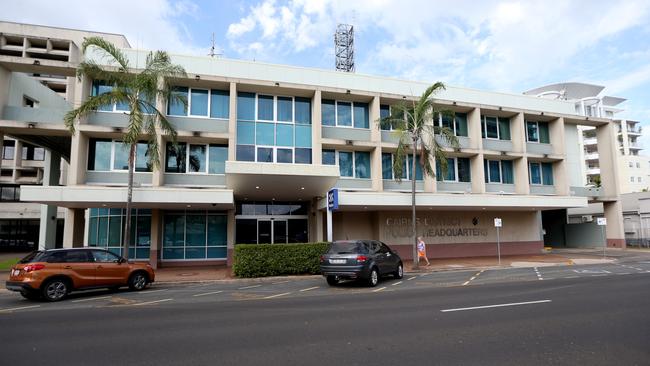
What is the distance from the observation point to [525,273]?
1858 cm

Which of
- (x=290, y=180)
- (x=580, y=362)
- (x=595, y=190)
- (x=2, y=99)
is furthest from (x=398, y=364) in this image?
(x=595, y=190)

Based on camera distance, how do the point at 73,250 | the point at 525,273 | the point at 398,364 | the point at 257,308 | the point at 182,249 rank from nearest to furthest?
the point at 398,364 < the point at 257,308 < the point at 73,250 < the point at 525,273 < the point at 182,249

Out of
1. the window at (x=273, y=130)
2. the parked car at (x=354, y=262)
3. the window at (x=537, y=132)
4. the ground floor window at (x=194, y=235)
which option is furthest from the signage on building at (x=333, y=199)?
the window at (x=537, y=132)

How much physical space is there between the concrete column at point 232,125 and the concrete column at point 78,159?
735 cm

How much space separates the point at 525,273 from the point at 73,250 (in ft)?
58.5

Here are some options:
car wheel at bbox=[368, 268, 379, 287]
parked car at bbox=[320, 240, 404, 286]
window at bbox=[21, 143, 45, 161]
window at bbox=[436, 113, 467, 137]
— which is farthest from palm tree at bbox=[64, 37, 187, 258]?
window at bbox=[21, 143, 45, 161]

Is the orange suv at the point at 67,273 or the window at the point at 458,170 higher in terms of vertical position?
the window at the point at 458,170

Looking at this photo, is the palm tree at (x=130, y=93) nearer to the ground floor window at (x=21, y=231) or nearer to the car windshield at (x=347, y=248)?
the car windshield at (x=347, y=248)

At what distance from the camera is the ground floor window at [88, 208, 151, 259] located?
22.9m

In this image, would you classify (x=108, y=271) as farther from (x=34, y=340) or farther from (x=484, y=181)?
(x=484, y=181)

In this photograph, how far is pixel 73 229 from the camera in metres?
22.8

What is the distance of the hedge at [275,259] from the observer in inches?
716

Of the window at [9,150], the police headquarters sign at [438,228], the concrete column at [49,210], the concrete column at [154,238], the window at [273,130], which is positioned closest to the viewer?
the concrete column at [154,238]

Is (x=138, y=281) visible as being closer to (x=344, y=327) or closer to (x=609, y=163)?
(x=344, y=327)
